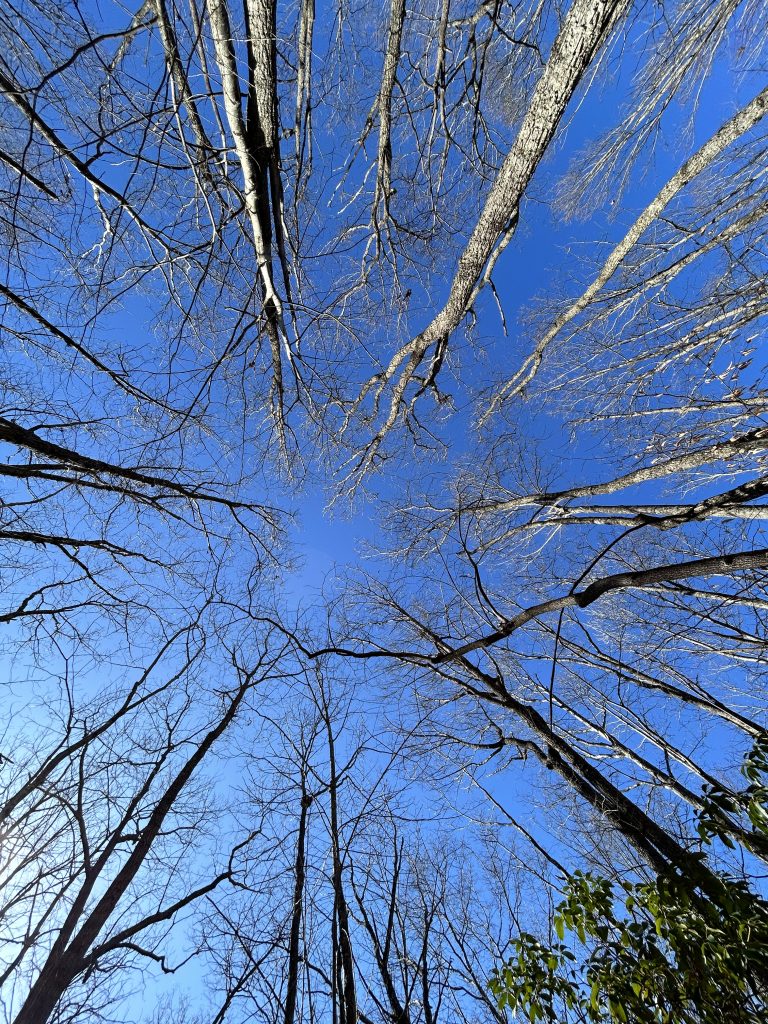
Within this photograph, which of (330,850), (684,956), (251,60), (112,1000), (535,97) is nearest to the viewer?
(684,956)

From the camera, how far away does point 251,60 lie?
2.48 m

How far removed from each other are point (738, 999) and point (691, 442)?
515 cm

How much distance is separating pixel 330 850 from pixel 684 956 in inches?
159

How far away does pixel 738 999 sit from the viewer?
153 centimetres

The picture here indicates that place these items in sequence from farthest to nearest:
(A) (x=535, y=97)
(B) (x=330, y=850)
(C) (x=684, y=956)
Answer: (B) (x=330, y=850), (A) (x=535, y=97), (C) (x=684, y=956)

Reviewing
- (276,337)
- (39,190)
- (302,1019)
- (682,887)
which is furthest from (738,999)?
(39,190)

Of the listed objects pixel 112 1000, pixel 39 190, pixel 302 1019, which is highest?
pixel 39 190

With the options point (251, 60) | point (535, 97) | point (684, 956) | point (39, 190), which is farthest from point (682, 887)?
point (39, 190)

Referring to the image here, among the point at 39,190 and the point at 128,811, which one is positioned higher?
the point at 39,190

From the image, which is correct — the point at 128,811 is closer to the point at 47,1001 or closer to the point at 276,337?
the point at 47,1001

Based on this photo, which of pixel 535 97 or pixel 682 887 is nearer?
pixel 682 887

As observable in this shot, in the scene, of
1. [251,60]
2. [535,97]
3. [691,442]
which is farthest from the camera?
[691,442]

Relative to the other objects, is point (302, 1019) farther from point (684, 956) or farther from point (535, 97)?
point (535, 97)

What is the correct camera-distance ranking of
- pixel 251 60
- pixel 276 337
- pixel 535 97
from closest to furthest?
pixel 251 60 < pixel 535 97 < pixel 276 337
